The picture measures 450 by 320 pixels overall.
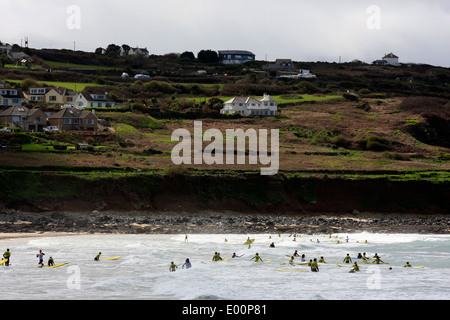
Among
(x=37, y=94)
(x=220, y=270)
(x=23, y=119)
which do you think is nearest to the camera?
(x=220, y=270)

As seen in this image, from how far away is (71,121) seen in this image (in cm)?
9338

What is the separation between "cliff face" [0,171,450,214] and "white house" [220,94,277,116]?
5024cm

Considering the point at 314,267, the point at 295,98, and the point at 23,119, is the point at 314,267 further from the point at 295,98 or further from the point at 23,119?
the point at 295,98

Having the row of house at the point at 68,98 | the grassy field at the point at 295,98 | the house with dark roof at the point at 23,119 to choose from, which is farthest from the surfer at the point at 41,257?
the grassy field at the point at 295,98

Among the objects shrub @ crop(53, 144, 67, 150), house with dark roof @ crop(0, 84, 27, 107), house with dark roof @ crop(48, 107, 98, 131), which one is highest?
house with dark roof @ crop(0, 84, 27, 107)

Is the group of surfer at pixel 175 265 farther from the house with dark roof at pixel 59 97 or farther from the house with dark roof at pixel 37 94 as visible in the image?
the house with dark roof at pixel 37 94

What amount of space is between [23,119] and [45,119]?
360 centimetres

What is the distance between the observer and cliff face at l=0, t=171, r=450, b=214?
62062 millimetres

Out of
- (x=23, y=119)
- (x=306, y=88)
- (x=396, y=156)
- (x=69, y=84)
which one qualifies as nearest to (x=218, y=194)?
(x=396, y=156)

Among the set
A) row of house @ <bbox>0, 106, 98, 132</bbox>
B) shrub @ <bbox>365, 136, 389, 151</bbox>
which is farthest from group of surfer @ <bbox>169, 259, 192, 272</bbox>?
shrub @ <bbox>365, 136, 389, 151</bbox>

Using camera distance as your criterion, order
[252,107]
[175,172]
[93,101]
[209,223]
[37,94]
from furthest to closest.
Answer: [252,107] → [37,94] → [93,101] → [175,172] → [209,223]

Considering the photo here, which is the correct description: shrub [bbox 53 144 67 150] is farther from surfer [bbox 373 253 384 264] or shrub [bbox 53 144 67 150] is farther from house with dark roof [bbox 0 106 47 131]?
surfer [bbox 373 253 384 264]

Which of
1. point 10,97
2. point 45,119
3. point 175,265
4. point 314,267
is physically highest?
point 10,97
